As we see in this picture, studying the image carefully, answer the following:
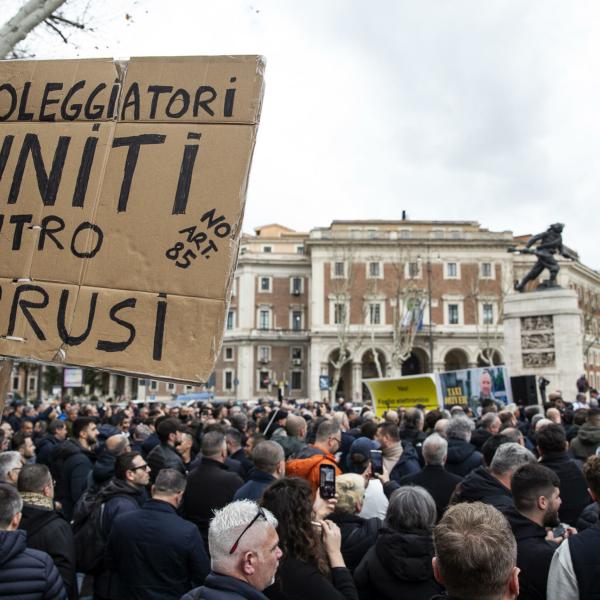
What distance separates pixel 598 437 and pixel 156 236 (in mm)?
4460

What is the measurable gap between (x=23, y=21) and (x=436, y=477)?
15.5 feet

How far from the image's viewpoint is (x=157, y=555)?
3.64 meters

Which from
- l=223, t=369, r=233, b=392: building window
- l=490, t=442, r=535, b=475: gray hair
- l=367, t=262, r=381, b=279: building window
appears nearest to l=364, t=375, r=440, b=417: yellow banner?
l=490, t=442, r=535, b=475: gray hair

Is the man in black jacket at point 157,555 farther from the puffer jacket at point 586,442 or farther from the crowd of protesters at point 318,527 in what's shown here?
the puffer jacket at point 586,442

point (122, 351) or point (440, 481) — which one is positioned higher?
point (122, 351)

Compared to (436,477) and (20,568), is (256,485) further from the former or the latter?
(20,568)

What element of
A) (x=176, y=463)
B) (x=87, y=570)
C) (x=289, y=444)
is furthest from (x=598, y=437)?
(x=87, y=570)

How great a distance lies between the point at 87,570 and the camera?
4188mm

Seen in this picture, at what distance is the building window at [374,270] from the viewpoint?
189 ft

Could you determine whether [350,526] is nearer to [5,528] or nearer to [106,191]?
[5,528]

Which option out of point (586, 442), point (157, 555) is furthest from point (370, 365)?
point (157, 555)

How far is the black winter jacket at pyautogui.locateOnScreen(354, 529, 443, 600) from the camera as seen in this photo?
2.99 metres

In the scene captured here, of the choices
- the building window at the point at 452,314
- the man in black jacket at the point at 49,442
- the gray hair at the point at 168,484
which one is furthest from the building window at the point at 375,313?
the gray hair at the point at 168,484

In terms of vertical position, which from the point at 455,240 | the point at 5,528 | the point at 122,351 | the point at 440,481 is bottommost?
the point at 5,528
